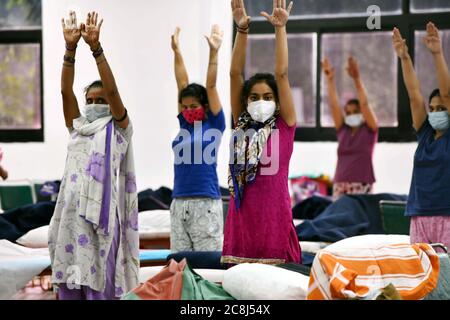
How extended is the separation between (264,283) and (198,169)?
213cm

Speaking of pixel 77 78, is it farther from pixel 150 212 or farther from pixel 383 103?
pixel 383 103

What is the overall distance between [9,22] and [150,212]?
343 centimetres

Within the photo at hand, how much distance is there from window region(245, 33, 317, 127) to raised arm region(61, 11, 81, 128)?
505 centimetres

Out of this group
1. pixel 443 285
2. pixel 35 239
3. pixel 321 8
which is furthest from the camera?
pixel 321 8

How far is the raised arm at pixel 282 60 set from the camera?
396 cm

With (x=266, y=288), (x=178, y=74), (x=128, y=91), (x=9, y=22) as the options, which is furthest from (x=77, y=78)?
(x=266, y=288)

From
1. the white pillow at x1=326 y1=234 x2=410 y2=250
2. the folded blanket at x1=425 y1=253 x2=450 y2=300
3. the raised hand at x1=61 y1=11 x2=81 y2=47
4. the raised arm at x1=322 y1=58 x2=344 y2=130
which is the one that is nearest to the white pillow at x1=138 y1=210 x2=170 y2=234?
the raised arm at x1=322 y1=58 x2=344 y2=130

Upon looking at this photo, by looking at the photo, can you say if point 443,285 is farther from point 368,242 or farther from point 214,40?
point 214,40

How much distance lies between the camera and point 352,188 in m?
7.70

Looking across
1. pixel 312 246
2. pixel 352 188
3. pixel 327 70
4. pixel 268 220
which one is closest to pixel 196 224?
pixel 312 246

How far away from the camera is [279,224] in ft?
13.0

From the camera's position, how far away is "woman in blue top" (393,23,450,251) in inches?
180

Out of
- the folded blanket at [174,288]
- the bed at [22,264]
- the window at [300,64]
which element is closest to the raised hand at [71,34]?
the bed at [22,264]

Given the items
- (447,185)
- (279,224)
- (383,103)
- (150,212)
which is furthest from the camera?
(383,103)
